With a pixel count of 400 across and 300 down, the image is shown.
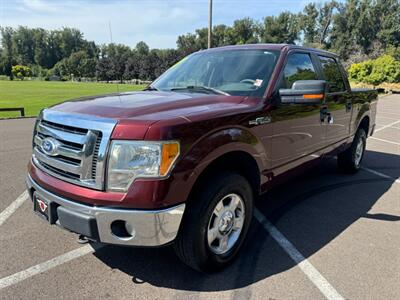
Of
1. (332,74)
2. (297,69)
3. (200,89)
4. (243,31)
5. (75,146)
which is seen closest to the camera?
(75,146)

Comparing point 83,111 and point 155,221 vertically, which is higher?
point 83,111

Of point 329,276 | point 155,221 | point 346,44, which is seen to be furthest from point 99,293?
point 346,44

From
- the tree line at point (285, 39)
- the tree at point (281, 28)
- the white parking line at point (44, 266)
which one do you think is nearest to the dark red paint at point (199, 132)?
the white parking line at point (44, 266)

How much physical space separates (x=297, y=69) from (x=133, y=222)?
105 inches

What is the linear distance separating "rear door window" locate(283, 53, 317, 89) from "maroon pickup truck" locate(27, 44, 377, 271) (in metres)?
0.02

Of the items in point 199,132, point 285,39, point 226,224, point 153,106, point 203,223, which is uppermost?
point 285,39

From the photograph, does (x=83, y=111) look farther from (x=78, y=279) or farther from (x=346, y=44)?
A: (x=346, y=44)

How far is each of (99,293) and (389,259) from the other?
2.61 meters

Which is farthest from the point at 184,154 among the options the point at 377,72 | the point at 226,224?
the point at 377,72

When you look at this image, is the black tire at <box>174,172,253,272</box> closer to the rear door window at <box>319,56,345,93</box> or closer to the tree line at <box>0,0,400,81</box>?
the rear door window at <box>319,56,345,93</box>

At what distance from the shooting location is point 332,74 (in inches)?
197

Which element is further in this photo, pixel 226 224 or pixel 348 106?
pixel 348 106

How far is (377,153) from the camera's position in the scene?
26.5 feet

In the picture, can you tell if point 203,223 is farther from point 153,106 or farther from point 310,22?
point 310,22
